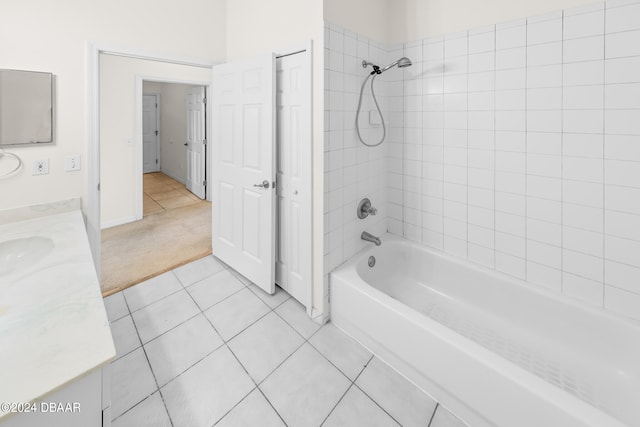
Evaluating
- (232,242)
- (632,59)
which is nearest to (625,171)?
(632,59)

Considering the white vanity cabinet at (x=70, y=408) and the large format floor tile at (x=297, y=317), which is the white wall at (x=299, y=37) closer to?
the large format floor tile at (x=297, y=317)

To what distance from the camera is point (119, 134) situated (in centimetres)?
375

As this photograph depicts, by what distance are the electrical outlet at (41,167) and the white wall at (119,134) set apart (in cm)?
207

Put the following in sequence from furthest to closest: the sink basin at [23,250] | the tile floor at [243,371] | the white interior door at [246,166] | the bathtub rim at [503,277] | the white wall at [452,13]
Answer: the white interior door at [246,166]
the white wall at [452,13]
the bathtub rim at [503,277]
the tile floor at [243,371]
the sink basin at [23,250]

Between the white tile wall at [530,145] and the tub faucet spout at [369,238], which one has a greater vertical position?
the white tile wall at [530,145]

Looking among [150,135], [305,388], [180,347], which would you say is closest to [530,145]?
[305,388]

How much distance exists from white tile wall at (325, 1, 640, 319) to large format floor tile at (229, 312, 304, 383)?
0.59 metres

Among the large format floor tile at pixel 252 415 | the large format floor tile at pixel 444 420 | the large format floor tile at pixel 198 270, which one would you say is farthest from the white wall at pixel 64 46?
the large format floor tile at pixel 444 420

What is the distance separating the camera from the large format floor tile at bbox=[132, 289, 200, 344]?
1.92 m

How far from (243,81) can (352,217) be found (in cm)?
136

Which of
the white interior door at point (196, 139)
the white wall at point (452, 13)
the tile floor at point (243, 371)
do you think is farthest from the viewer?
the white interior door at point (196, 139)

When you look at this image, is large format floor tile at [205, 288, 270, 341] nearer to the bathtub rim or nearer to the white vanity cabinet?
the bathtub rim

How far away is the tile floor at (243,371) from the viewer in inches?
54.5

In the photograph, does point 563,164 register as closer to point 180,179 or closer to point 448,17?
point 448,17
